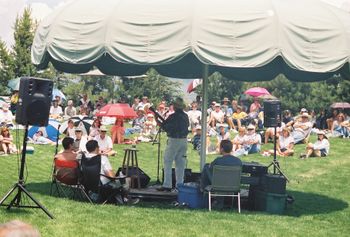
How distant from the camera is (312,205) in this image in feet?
39.0

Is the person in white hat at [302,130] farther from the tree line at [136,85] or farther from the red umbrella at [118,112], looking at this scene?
the tree line at [136,85]

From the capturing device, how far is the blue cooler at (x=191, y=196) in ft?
35.7

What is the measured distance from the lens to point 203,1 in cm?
1027

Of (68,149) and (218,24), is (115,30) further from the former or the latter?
(68,149)

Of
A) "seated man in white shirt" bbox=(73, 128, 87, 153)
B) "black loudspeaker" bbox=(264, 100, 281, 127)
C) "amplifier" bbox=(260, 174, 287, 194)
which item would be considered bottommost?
"amplifier" bbox=(260, 174, 287, 194)

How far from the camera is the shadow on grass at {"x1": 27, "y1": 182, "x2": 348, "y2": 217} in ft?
36.5

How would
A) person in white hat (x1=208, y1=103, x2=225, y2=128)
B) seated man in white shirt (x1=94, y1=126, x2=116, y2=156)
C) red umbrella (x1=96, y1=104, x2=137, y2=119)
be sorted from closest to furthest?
1. seated man in white shirt (x1=94, y1=126, x2=116, y2=156)
2. red umbrella (x1=96, y1=104, x2=137, y2=119)
3. person in white hat (x1=208, y1=103, x2=225, y2=128)

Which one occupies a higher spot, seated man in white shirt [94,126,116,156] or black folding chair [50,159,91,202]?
seated man in white shirt [94,126,116,156]

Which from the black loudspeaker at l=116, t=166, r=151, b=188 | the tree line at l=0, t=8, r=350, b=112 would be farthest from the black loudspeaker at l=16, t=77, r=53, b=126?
the tree line at l=0, t=8, r=350, b=112

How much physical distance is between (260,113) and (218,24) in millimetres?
15427

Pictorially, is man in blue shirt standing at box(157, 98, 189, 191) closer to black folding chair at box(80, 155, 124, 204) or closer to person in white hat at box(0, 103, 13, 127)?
black folding chair at box(80, 155, 124, 204)

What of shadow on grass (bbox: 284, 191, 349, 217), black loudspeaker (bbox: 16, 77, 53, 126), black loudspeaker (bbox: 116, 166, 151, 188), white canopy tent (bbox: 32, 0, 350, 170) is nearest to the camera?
black loudspeaker (bbox: 16, 77, 53, 126)

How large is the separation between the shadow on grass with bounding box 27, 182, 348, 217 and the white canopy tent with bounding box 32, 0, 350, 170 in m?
2.78

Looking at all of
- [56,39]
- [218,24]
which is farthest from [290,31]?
[56,39]
